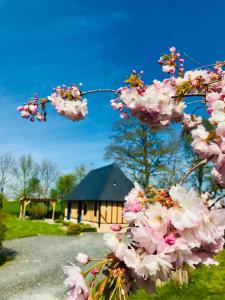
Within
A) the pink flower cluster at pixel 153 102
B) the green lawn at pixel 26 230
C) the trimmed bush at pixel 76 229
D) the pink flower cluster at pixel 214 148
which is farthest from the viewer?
the trimmed bush at pixel 76 229

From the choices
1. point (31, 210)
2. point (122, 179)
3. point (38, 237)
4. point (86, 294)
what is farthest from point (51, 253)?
point (31, 210)

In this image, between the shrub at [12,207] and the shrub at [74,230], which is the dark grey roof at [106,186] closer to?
the shrub at [74,230]

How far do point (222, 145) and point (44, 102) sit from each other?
2.97 m

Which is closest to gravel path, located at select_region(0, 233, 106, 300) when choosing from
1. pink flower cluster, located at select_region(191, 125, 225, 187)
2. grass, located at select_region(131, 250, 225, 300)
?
grass, located at select_region(131, 250, 225, 300)

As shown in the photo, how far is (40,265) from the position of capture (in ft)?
52.3

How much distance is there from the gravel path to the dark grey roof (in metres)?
6.61

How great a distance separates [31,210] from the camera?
140 feet

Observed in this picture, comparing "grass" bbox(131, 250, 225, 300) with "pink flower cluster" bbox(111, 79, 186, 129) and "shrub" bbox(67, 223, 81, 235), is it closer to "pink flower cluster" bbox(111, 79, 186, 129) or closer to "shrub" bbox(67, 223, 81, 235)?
"pink flower cluster" bbox(111, 79, 186, 129)

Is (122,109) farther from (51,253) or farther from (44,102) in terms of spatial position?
(51,253)

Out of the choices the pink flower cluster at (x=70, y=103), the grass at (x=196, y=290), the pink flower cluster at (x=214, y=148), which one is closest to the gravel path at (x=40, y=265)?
the grass at (x=196, y=290)

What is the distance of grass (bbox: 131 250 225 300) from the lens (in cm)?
816

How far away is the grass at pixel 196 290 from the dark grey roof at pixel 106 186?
2006 centimetres

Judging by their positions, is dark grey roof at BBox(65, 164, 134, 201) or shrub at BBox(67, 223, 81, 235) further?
dark grey roof at BBox(65, 164, 134, 201)

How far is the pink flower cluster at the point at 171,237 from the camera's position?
135 cm
